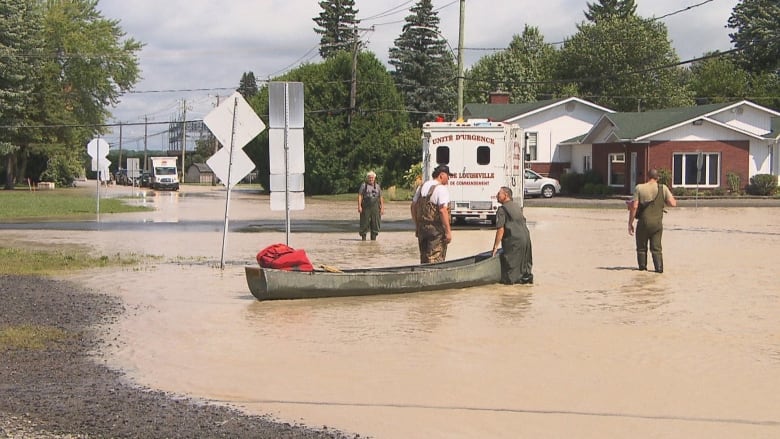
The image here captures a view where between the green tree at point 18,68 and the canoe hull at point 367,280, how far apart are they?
5318 cm

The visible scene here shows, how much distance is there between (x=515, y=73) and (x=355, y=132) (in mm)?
33035

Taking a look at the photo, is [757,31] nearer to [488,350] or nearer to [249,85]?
[488,350]

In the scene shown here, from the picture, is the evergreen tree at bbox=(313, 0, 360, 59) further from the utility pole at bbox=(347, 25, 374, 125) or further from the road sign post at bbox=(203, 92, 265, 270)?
the road sign post at bbox=(203, 92, 265, 270)

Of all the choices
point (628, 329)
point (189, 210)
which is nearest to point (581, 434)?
point (628, 329)

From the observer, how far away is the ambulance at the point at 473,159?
2980cm

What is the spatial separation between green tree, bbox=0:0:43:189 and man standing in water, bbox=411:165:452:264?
52.4 m

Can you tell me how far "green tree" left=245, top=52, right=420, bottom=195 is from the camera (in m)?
65.6

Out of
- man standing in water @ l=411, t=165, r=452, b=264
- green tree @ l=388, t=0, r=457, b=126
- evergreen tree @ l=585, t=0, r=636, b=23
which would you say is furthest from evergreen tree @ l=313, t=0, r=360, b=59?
man standing in water @ l=411, t=165, r=452, b=264

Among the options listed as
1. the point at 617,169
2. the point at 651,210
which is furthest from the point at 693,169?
the point at 651,210

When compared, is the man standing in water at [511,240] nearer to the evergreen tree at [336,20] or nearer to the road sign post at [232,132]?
the road sign post at [232,132]

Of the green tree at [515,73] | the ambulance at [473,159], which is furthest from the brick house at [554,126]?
the ambulance at [473,159]

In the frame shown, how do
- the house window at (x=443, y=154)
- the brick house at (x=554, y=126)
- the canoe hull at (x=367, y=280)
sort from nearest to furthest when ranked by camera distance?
the canoe hull at (x=367, y=280), the house window at (x=443, y=154), the brick house at (x=554, y=126)

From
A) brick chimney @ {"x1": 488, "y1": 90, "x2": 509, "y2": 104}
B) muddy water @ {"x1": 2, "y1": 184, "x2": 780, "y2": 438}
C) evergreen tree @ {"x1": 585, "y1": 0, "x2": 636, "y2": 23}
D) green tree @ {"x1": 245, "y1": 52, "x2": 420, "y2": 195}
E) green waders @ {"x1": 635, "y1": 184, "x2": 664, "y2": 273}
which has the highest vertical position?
evergreen tree @ {"x1": 585, "y1": 0, "x2": 636, "y2": 23}

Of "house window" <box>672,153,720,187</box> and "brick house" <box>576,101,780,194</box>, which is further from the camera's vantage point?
"house window" <box>672,153,720,187</box>
